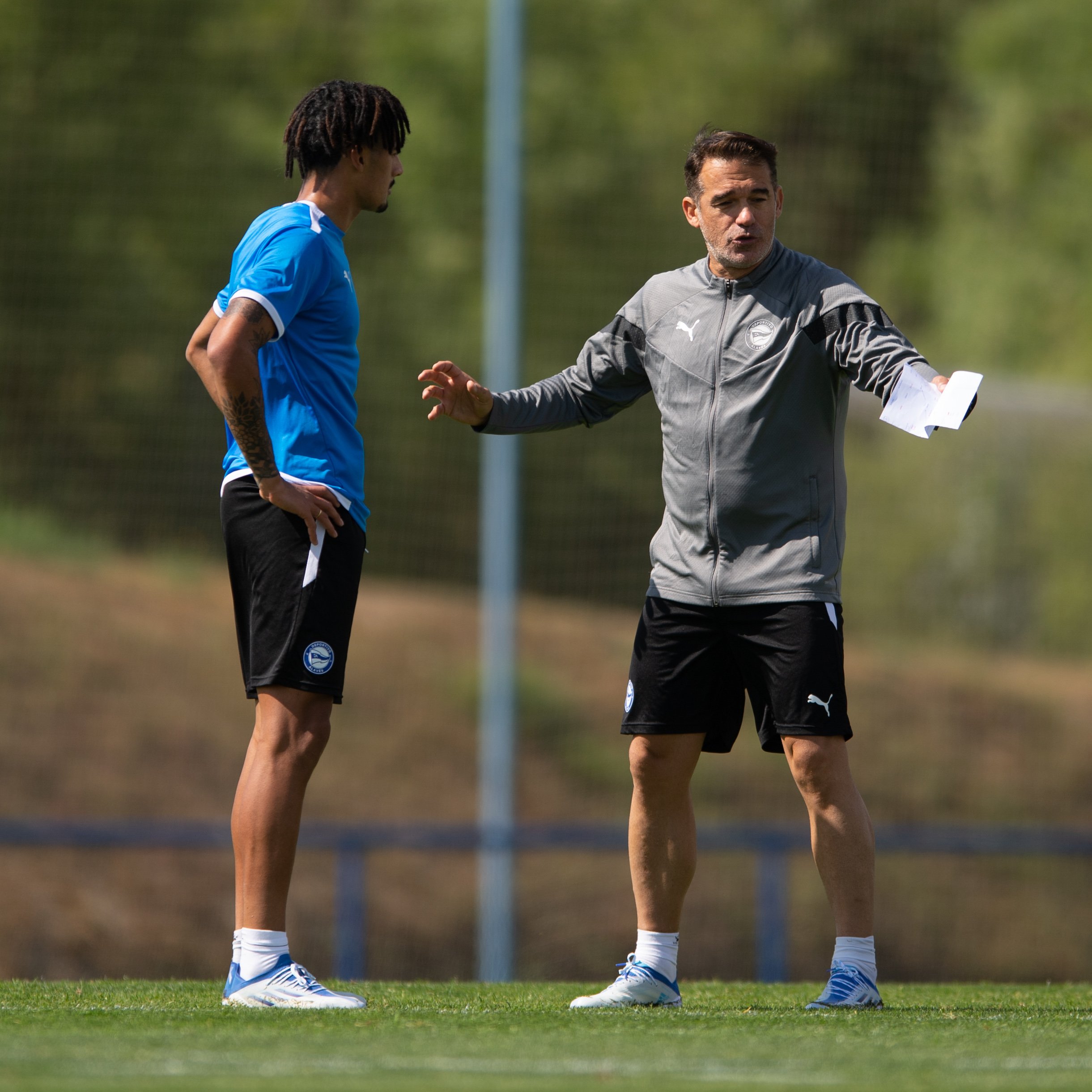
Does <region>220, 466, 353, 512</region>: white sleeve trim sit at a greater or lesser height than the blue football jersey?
lesser

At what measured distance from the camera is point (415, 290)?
1692 cm

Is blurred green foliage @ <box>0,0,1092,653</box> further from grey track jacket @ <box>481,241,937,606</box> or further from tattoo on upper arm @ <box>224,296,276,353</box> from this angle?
tattoo on upper arm @ <box>224,296,276,353</box>

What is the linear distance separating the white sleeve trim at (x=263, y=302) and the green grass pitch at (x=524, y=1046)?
1675 millimetres

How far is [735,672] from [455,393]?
42.9 inches

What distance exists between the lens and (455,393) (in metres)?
4.77

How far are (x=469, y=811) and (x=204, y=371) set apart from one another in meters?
11.7

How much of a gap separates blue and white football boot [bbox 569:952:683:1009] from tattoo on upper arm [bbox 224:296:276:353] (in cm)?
184

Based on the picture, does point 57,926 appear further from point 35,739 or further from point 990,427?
point 990,427

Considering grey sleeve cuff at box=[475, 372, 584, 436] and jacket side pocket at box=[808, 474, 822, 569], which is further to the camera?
grey sleeve cuff at box=[475, 372, 584, 436]

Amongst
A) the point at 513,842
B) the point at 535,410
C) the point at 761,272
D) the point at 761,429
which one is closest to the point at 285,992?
the point at 535,410

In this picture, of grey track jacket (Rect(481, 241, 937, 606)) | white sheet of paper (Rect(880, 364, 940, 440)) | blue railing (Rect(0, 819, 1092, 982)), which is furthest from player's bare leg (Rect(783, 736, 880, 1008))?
blue railing (Rect(0, 819, 1092, 982))

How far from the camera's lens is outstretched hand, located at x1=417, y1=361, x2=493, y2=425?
4.75m

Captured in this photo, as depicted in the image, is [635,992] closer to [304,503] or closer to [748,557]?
[748,557]

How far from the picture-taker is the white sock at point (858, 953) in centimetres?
438
